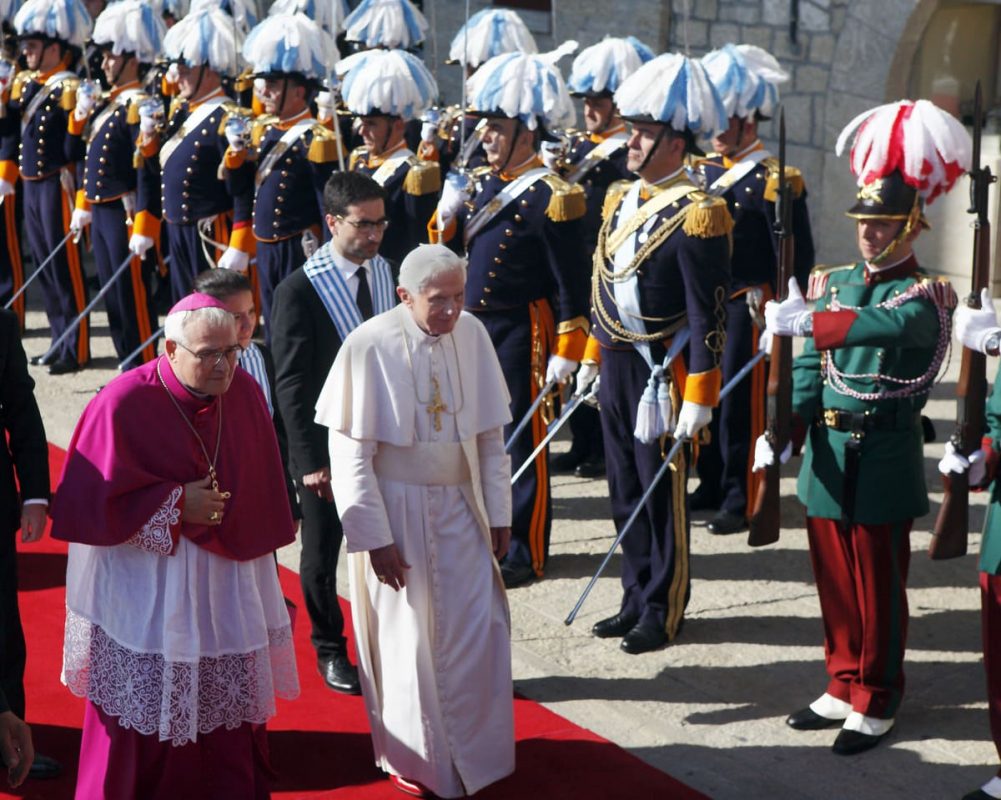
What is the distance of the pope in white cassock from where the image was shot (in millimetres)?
4699

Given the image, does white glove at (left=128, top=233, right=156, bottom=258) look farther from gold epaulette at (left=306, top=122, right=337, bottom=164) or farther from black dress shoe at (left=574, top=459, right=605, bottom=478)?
black dress shoe at (left=574, top=459, right=605, bottom=478)

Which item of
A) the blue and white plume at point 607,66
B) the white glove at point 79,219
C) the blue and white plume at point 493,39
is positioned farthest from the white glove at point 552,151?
the white glove at point 79,219

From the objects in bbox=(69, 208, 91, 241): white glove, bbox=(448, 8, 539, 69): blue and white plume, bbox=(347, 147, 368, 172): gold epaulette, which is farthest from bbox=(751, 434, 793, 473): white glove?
bbox=(69, 208, 91, 241): white glove

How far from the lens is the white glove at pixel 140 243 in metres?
9.13

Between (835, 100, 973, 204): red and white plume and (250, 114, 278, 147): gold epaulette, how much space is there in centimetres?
392

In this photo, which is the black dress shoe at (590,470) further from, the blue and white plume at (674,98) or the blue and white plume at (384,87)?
the blue and white plume at (674,98)

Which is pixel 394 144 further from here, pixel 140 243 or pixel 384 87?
pixel 140 243

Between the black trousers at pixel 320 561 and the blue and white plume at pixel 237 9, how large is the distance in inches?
165

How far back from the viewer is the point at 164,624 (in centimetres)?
423

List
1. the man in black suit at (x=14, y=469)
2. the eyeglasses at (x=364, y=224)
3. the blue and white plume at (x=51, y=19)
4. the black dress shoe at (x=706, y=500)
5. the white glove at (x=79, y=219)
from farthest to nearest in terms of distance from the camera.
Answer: the blue and white plume at (x=51, y=19)
the white glove at (x=79, y=219)
the black dress shoe at (x=706, y=500)
the eyeglasses at (x=364, y=224)
the man in black suit at (x=14, y=469)

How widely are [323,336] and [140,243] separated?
4.03 meters

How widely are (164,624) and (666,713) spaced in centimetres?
187

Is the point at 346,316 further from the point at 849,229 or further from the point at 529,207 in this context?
the point at 849,229

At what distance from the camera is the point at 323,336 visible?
541 cm
